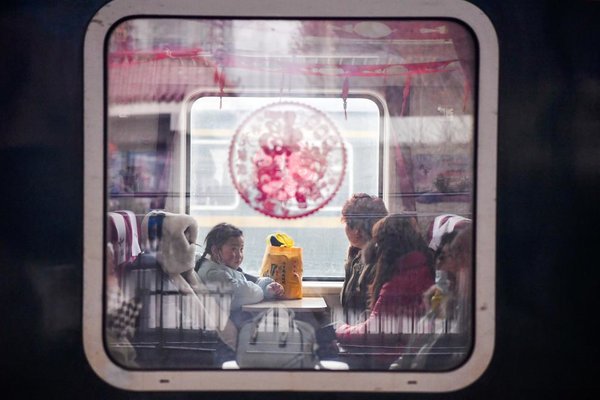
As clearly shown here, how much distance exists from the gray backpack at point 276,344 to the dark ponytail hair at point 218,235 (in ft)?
0.92

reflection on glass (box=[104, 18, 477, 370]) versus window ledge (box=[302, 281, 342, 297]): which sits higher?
reflection on glass (box=[104, 18, 477, 370])

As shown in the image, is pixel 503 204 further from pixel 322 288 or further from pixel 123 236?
pixel 123 236

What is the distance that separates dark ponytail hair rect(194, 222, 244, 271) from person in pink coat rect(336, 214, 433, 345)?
0.46 meters

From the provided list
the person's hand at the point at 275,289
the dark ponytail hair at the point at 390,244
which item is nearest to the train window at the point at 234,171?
the dark ponytail hair at the point at 390,244

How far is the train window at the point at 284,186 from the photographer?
2236mm

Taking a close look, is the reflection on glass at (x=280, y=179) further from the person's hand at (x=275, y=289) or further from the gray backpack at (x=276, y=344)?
the person's hand at (x=275, y=289)

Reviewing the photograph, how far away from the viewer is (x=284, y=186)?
2.37 m

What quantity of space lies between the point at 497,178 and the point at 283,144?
64 centimetres

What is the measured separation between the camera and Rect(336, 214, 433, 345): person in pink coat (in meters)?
2.44

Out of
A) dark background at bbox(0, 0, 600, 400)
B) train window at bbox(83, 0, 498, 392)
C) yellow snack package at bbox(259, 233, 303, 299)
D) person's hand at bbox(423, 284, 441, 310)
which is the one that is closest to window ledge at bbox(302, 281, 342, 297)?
yellow snack package at bbox(259, 233, 303, 299)

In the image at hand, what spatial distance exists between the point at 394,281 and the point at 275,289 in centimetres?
67

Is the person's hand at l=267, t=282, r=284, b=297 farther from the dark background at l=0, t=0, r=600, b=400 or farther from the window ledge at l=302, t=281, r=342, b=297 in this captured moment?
the dark background at l=0, t=0, r=600, b=400

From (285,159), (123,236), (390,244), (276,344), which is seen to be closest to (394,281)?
(390,244)

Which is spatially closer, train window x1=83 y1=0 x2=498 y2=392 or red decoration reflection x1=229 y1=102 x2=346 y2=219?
train window x1=83 y1=0 x2=498 y2=392
